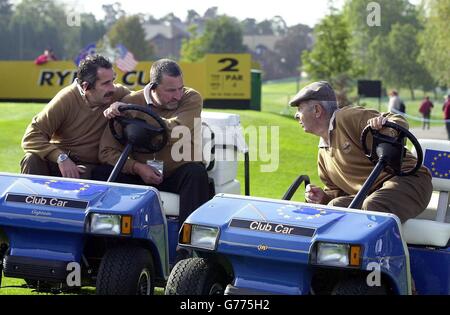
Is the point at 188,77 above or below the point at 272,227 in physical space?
below

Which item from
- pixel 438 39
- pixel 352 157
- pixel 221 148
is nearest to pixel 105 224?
pixel 352 157

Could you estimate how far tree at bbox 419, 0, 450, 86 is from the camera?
57.5 m

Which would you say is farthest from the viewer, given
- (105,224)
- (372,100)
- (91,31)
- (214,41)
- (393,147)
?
(214,41)

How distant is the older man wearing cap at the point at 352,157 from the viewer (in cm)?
539

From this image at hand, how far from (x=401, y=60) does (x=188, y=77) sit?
5264 cm

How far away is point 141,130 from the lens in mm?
5996

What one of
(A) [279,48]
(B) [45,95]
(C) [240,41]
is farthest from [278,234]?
(A) [279,48]

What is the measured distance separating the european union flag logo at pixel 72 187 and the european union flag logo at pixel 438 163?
2.00 meters

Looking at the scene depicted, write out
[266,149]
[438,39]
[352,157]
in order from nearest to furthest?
[352,157] → [266,149] → [438,39]

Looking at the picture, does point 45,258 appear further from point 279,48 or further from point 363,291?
point 279,48

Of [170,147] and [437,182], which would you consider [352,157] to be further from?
[170,147]

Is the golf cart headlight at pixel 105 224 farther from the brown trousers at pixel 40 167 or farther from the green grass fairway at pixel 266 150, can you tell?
the green grass fairway at pixel 266 150

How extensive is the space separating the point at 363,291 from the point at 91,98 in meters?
2.50

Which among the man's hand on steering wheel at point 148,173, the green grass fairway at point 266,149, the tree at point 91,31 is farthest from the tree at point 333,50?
the man's hand on steering wheel at point 148,173
